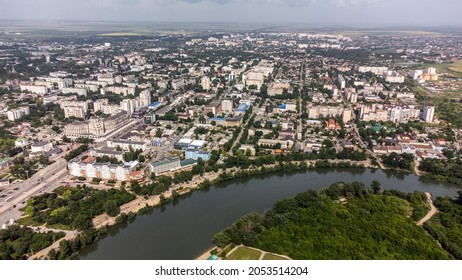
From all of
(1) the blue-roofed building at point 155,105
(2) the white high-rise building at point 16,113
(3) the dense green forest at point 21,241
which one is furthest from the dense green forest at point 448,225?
(2) the white high-rise building at point 16,113

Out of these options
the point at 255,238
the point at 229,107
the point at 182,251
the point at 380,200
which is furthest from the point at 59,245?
the point at 229,107

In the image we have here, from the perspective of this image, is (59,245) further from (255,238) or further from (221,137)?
(221,137)

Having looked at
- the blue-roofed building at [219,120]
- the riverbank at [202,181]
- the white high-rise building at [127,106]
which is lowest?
the riverbank at [202,181]

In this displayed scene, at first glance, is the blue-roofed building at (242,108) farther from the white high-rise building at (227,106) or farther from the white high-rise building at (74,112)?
the white high-rise building at (74,112)

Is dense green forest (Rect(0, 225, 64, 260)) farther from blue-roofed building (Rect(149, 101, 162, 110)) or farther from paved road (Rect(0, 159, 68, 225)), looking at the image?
blue-roofed building (Rect(149, 101, 162, 110))

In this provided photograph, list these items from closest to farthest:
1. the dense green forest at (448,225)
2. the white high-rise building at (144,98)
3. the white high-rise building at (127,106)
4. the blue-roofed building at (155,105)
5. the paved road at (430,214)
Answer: the dense green forest at (448,225) → the paved road at (430,214) → the white high-rise building at (127,106) → the blue-roofed building at (155,105) → the white high-rise building at (144,98)

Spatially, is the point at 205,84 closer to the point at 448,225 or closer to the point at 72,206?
the point at 72,206
